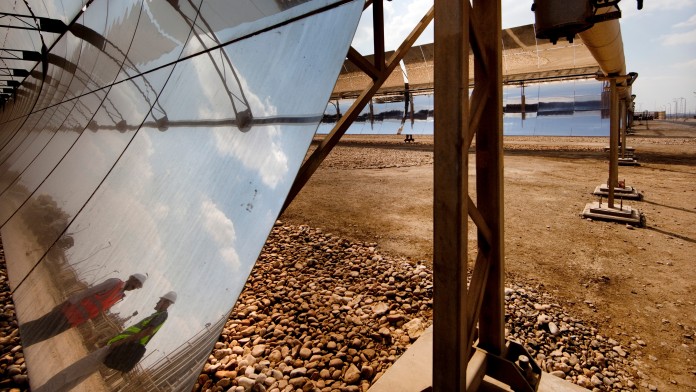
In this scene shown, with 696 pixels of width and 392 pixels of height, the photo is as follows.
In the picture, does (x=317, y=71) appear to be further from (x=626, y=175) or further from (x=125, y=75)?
(x=626, y=175)

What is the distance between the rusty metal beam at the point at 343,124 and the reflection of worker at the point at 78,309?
658mm

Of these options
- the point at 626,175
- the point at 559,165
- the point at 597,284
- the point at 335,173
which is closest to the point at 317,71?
the point at 597,284

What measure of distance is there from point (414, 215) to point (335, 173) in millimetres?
5481

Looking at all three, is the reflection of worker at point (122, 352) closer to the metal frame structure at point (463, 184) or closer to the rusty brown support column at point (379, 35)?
the metal frame structure at point (463, 184)

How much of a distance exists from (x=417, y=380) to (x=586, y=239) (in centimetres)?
426

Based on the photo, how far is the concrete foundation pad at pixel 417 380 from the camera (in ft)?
6.43

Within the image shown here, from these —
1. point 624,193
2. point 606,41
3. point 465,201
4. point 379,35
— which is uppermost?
point 606,41

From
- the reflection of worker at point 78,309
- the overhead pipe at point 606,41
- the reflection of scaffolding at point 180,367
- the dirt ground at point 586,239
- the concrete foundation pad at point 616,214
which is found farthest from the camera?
the concrete foundation pad at point 616,214

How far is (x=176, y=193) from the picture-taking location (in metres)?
1.10

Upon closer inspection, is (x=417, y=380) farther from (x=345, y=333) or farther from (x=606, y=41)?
(x=606, y=41)

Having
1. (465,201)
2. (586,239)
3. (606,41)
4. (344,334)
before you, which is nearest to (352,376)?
(344,334)

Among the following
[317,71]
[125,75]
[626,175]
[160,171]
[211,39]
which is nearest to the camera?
[317,71]

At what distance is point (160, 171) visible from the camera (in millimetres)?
1287

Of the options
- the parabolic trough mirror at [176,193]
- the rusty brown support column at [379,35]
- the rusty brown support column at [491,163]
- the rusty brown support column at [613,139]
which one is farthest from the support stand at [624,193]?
the parabolic trough mirror at [176,193]
